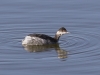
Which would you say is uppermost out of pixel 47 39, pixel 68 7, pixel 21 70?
pixel 68 7

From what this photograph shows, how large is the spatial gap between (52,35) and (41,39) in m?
1.12

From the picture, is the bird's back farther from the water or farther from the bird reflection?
the water

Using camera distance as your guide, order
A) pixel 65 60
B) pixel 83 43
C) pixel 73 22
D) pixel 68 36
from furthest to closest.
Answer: pixel 73 22 → pixel 68 36 → pixel 83 43 → pixel 65 60

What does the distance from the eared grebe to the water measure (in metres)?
0.28

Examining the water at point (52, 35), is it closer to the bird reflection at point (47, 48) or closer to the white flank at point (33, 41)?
the bird reflection at point (47, 48)

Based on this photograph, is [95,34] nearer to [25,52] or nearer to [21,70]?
[25,52]

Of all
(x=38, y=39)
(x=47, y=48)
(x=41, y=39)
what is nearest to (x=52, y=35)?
(x=41, y=39)

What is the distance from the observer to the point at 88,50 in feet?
55.5

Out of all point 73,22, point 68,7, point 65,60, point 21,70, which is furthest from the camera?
point 68,7

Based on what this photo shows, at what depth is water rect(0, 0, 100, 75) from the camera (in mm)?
14986

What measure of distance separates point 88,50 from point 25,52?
1.99 meters

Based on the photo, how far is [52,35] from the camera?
1917 centimetres

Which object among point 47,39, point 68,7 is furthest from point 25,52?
point 68,7

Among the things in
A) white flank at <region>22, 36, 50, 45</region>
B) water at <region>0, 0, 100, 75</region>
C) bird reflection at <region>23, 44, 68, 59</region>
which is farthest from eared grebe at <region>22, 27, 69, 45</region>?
water at <region>0, 0, 100, 75</region>
